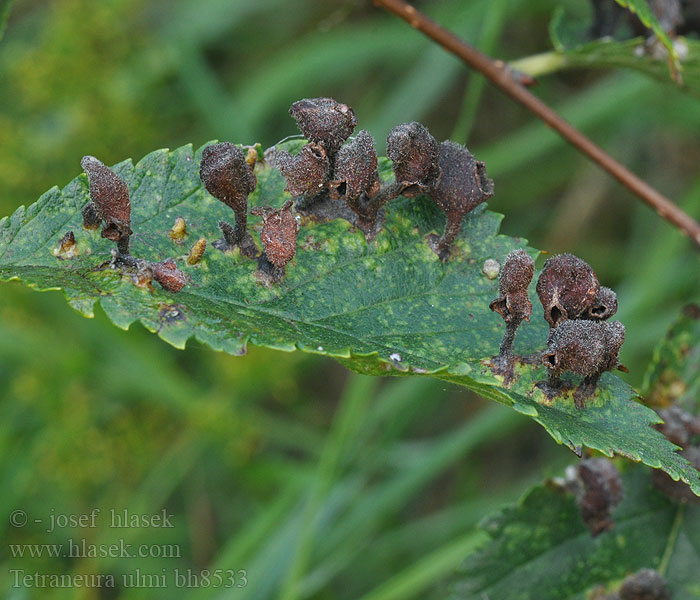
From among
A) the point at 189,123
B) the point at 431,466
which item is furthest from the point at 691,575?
the point at 189,123

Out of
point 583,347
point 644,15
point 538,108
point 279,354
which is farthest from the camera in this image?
point 279,354

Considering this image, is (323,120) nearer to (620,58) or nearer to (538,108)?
(538,108)

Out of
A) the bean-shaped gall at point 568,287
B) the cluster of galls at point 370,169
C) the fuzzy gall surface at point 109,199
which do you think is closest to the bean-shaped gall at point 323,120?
the cluster of galls at point 370,169

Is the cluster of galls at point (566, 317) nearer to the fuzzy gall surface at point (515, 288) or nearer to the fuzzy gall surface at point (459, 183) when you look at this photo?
the fuzzy gall surface at point (515, 288)

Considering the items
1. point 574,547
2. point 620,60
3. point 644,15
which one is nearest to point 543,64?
point 620,60

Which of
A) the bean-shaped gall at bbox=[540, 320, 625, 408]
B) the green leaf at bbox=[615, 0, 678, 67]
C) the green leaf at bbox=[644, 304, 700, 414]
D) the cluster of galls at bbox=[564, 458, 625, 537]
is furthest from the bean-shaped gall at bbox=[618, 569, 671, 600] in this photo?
the green leaf at bbox=[615, 0, 678, 67]
